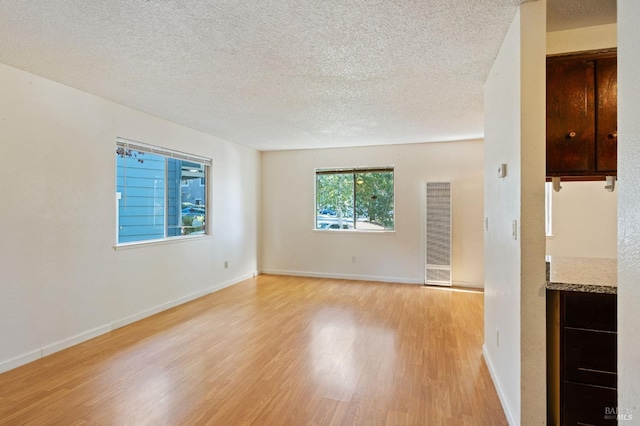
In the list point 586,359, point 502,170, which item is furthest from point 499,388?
point 502,170

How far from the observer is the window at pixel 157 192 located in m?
3.70

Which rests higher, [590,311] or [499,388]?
[590,311]

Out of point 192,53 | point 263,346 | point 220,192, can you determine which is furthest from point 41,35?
point 220,192

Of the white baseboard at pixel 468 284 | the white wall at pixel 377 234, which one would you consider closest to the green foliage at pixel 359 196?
the white wall at pixel 377 234

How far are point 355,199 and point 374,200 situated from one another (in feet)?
1.18

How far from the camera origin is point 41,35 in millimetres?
2090

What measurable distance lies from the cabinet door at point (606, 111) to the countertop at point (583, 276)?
0.63 metres

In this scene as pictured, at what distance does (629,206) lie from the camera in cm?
87

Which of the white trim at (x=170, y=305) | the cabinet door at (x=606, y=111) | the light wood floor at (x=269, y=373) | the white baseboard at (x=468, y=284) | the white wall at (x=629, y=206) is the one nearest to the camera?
the white wall at (x=629, y=206)

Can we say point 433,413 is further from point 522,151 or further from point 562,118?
point 562,118

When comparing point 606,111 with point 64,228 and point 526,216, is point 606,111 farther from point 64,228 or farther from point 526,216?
point 64,228

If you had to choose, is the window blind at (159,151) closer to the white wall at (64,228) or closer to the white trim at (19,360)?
the white wall at (64,228)

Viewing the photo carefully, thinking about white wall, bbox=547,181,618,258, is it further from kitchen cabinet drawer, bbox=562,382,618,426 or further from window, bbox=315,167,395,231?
kitchen cabinet drawer, bbox=562,382,618,426

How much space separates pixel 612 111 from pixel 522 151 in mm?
668
